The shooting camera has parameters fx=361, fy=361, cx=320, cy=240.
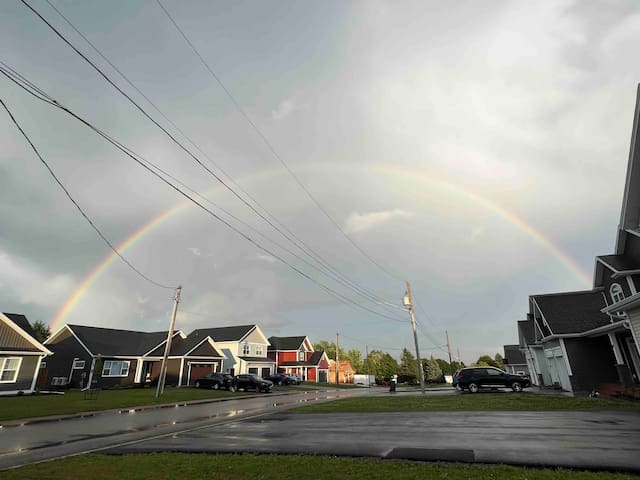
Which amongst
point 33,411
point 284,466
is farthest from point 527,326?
point 33,411

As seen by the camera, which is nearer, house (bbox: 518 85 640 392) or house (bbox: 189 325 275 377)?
house (bbox: 518 85 640 392)

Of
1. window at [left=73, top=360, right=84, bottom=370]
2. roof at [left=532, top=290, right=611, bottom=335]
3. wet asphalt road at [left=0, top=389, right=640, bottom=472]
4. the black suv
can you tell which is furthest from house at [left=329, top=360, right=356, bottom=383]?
wet asphalt road at [left=0, top=389, right=640, bottom=472]

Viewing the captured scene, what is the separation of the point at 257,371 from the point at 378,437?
5085 centimetres

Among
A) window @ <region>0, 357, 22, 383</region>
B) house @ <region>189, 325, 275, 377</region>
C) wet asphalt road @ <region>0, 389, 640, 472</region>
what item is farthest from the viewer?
house @ <region>189, 325, 275, 377</region>

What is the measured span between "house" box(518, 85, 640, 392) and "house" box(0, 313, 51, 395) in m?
42.4

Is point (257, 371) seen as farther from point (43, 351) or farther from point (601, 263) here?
point (601, 263)

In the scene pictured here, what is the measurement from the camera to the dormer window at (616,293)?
2155 centimetres

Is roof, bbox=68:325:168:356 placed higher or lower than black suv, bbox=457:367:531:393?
higher

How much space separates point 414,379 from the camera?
65.7 meters

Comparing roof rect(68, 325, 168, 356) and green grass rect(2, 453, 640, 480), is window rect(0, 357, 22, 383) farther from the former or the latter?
green grass rect(2, 453, 640, 480)

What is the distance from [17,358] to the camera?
3098cm

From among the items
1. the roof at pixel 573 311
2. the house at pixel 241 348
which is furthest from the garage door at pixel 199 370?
the roof at pixel 573 311

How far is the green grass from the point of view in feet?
19.8

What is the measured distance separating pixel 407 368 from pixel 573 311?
45.2 m
